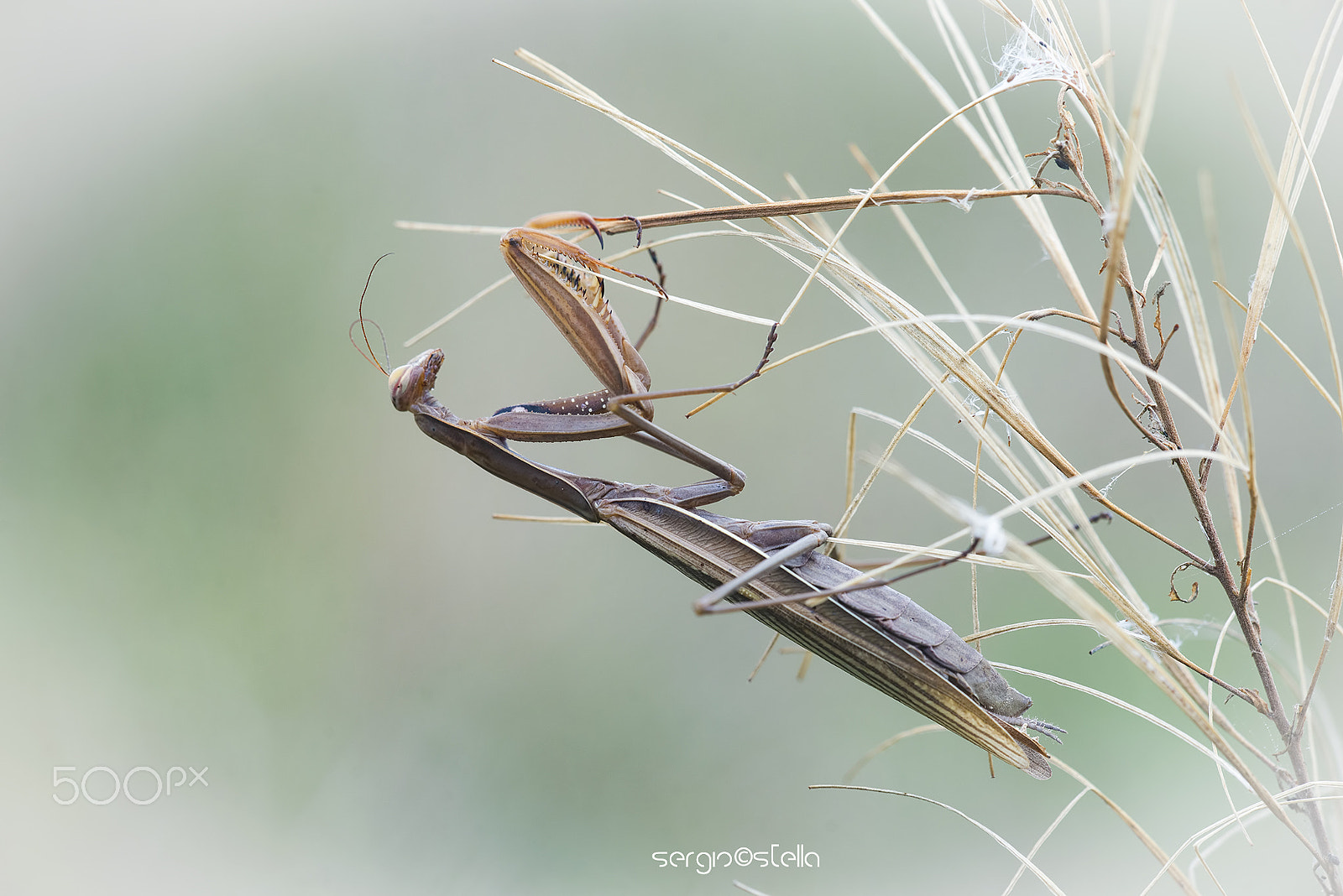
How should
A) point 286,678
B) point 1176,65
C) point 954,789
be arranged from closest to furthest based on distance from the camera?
point 1176,65 < point 954,789 < point 286,678

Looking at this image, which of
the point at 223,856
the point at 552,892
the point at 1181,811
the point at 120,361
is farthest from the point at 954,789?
the point at 120,361

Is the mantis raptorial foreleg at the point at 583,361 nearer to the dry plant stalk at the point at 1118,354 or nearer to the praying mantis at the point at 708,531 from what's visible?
the praying mantis at the point at 708,531

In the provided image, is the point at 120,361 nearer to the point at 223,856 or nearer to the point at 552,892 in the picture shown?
the point at 223,856
